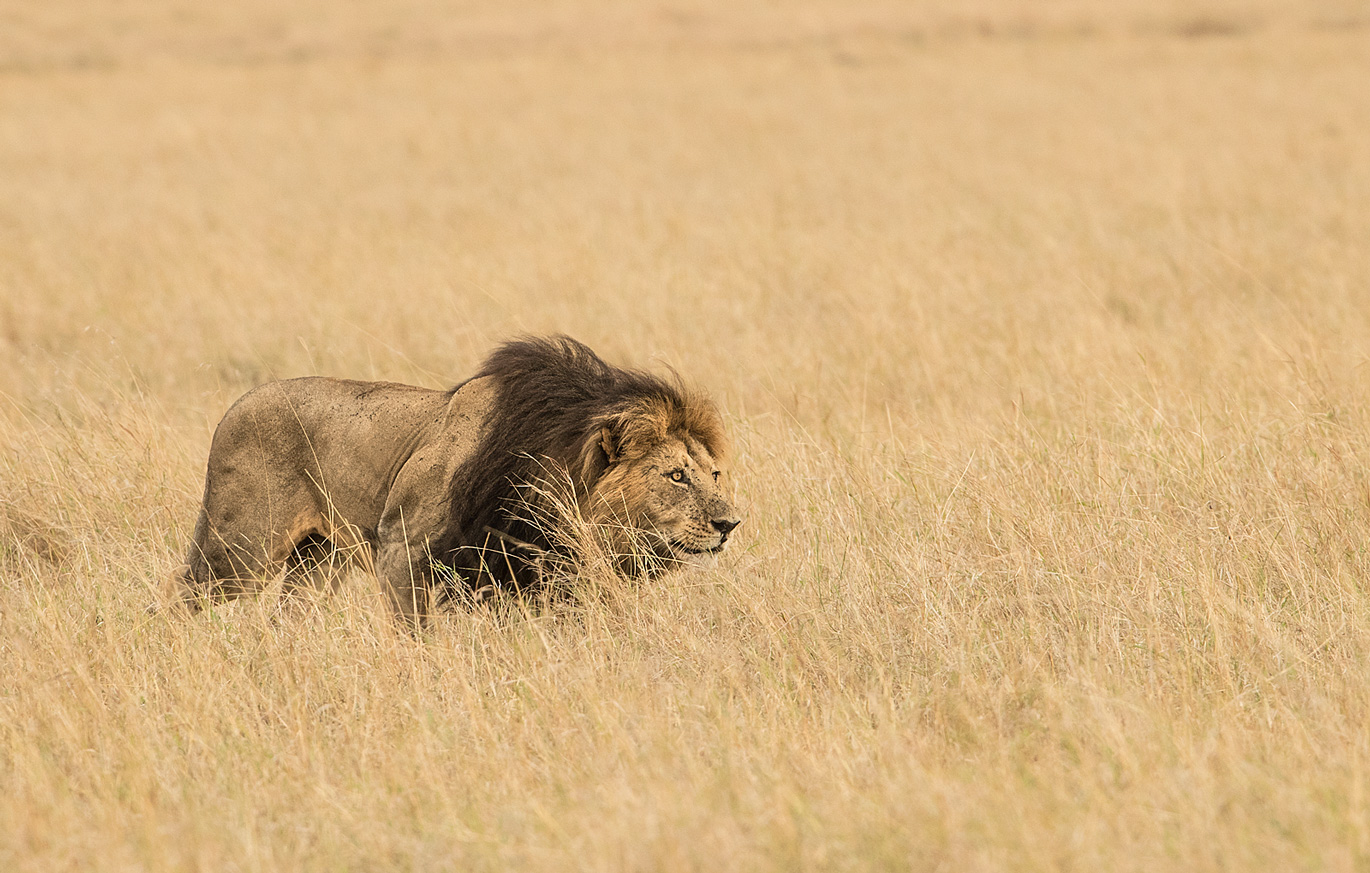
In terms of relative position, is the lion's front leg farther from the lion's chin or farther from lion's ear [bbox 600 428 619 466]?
the lion's chin

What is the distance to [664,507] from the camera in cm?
397

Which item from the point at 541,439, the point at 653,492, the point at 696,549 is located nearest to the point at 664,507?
the point at 653,492

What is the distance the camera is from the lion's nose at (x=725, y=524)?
388cm

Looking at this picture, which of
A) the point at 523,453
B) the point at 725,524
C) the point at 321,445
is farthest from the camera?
the point at 321,445

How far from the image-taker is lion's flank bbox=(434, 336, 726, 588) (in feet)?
13.1

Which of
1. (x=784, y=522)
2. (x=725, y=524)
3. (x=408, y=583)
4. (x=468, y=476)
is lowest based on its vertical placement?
(x=784, y=522)

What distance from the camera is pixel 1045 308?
8531mm

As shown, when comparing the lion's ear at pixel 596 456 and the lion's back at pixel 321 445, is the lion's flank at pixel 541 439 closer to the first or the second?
the lion's ear at pixel 596 456

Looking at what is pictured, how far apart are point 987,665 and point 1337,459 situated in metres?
2.30

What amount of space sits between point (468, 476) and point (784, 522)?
150 centimetres

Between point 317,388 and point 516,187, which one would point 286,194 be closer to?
point 516,187

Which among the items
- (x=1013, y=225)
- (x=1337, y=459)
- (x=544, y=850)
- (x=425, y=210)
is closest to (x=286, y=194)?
(x=425, y=210)

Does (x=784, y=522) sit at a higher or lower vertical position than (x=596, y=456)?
lower

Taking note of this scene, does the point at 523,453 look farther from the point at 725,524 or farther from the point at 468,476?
the point at 725,524
